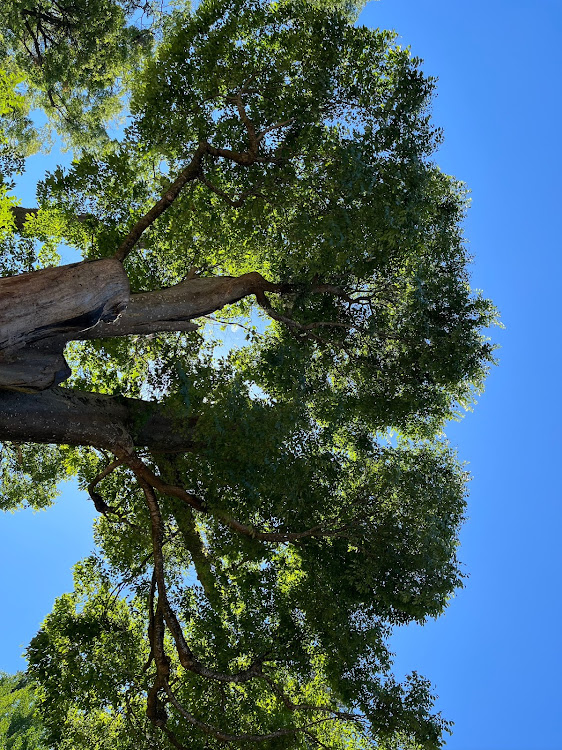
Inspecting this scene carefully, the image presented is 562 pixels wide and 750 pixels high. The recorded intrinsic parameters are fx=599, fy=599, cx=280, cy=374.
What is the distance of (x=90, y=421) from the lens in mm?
11695

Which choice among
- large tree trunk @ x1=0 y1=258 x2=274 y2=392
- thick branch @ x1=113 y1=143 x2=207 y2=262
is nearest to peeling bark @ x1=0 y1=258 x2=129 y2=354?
large tree trunk @ x1=0 y1=258 x2=274 y2=392

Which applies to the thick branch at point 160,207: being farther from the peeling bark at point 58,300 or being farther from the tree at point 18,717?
the tree at point 18,717

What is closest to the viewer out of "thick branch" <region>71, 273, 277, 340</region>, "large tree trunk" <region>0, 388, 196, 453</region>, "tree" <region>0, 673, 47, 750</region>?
"large tree trunk" <region>0, 388, 196, 453</region>

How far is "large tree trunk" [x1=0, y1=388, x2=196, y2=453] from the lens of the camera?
10.7 metres

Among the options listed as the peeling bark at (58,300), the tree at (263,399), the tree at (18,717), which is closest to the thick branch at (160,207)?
the tree at (263,399)

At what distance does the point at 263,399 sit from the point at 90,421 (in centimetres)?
404

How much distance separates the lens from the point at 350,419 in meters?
16.3

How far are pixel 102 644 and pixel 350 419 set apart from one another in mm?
8159

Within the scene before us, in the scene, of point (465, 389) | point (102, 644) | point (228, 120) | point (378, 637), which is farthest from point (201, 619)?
point (228, 120)

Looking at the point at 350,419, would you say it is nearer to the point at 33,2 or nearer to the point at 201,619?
the point at 201,619

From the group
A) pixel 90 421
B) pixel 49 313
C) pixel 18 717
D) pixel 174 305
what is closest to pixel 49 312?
pixel 49 313

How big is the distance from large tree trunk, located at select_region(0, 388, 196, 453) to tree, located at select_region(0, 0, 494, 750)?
5 centimetres

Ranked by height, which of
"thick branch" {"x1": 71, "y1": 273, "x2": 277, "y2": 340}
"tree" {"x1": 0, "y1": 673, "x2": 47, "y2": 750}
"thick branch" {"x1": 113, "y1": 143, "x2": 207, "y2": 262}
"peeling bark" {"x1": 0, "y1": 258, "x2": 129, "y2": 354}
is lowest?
"tree" {"x1": 0, "y1": 673, "x2": 47, "y2": 750}

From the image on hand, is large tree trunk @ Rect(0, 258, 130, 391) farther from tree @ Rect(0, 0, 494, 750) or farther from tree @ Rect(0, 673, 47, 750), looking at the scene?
tree @ Rect(0, 673, 47, 750)
